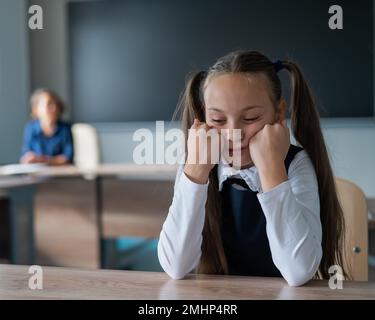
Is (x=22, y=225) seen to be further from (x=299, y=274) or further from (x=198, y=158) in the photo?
(x=299, y=274)

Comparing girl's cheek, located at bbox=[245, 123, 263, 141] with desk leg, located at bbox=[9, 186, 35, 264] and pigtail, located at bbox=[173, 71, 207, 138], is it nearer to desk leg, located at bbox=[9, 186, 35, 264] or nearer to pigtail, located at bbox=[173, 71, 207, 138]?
pigtail, located at bbox=[173, 71, 207, 138]

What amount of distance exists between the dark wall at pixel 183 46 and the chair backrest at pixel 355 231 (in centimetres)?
232

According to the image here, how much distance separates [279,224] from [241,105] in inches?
7.2

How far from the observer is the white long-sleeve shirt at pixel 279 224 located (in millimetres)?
626

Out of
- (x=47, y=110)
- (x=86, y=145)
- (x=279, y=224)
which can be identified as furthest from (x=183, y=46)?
(x=279, y=224)

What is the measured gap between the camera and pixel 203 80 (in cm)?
79

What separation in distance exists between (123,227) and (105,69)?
5.89 ft

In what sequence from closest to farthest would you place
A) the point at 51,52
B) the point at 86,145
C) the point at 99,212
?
1. the point at 99,212
2. the point at 86,145
3. the point at 51,52

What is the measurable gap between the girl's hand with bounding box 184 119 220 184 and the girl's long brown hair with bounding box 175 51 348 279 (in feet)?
0.39

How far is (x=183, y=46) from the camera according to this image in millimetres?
3666

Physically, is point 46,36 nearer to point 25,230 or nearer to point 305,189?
point 25,230

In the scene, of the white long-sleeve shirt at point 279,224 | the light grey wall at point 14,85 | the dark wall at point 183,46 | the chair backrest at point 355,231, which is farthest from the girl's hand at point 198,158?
the light grey wall at point 14,85

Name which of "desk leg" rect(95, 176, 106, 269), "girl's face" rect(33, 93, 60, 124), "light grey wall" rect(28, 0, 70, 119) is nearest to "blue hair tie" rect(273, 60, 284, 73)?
"desk leg" rect(95, 176, 106, 269)
